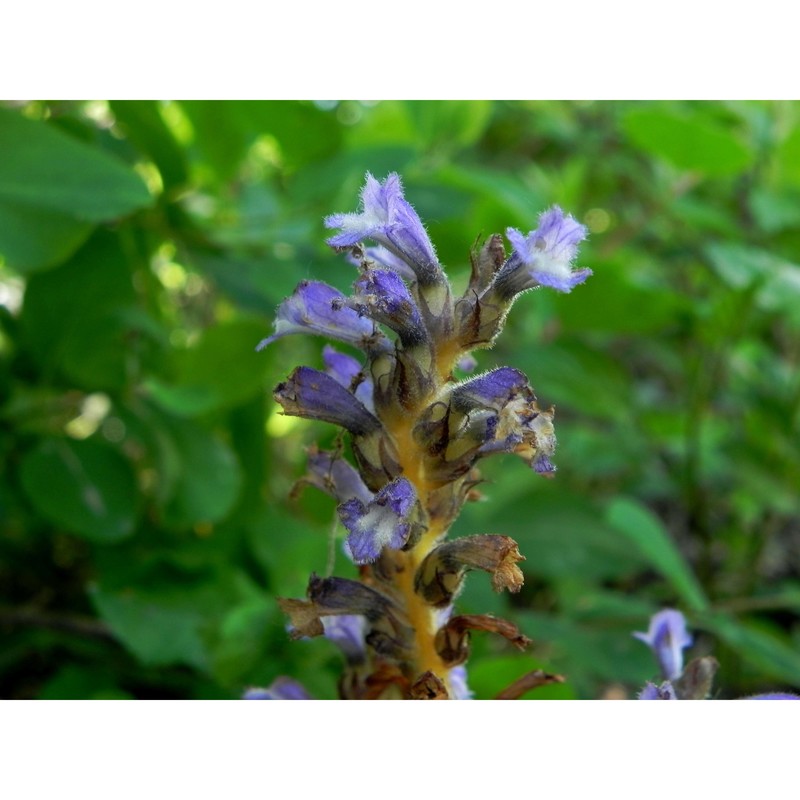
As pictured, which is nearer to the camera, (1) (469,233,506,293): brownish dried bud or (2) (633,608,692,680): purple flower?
(1) (469,233,506,293): brownish dried bud

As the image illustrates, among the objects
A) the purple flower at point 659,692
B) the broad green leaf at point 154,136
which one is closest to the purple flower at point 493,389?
the purple flower at point 659,692

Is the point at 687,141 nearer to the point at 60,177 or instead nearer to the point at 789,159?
the point at 789,159

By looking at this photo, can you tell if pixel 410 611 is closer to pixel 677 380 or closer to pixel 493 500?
pixel 493 500

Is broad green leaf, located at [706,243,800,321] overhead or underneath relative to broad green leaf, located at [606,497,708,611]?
overhead

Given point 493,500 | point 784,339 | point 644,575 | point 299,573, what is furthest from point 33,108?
point 784,339

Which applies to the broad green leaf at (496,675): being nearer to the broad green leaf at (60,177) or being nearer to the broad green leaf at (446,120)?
the broad green leaf at (60,177)

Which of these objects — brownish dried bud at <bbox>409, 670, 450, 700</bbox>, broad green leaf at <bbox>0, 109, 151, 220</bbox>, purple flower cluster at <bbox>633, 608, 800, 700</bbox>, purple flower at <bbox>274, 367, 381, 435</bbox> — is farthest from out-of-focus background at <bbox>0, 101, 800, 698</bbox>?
purple flower at <bbox>274, 367, 381, 435</bbox>

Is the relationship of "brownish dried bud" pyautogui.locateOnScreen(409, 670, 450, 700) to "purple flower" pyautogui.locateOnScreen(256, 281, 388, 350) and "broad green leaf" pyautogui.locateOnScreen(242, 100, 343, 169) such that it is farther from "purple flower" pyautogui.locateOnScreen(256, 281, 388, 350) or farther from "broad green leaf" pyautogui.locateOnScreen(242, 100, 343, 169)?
"broad green leaf" pyautogui.locateOnScreen(242, 100, 343, 169)

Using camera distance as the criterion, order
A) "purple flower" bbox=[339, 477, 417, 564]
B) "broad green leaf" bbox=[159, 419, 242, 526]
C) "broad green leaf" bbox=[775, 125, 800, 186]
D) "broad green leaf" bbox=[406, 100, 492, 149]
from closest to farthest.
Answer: "purple flower" bbox=[339, 477, 417, 564] → "broad green leaf" bbox=[159, 419, 242, 526] → "broad green leaf" bbox=[406, 100, 492, 149] → "broad green leaf" bbox=[775, 125, 800, 186]
